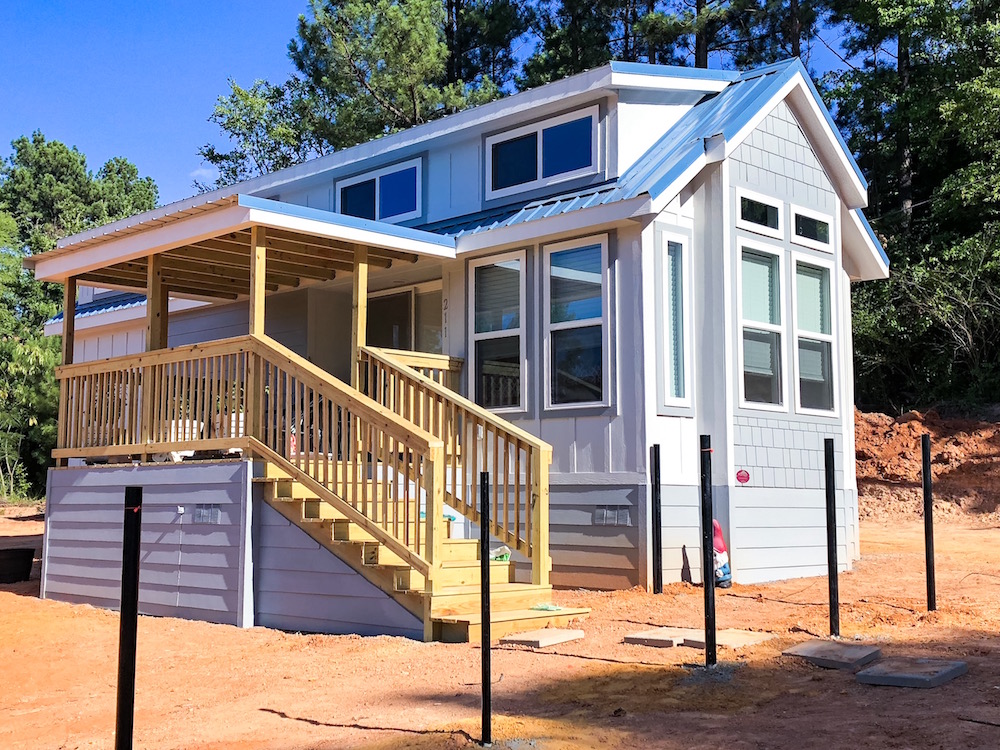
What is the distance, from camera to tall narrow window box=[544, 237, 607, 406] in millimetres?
11102

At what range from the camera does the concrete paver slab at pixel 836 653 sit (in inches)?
260

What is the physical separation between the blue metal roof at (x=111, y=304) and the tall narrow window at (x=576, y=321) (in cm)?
884

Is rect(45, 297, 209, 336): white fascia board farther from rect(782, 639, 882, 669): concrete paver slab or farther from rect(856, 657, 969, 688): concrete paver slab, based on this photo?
rect(856, 657, 969, 688): concrete paver slab

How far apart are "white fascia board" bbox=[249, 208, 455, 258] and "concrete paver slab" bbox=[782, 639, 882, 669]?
20.1 ft

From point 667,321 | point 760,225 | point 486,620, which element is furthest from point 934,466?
point 486,620

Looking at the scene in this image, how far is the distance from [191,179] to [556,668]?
111ft

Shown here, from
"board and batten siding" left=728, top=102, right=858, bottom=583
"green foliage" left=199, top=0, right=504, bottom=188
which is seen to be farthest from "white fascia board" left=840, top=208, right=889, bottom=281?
"green foliage" left=199, top=0, right=504, bottom=188

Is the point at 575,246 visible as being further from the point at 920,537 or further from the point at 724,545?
the point at 920,537

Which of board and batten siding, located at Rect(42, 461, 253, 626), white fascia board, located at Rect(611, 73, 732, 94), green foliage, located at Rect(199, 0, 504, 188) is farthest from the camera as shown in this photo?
green foliage, located at Rect(199, 0, 504, 188)

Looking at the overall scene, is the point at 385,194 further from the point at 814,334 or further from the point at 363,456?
the point at 363,456

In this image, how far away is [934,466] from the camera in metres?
19.6

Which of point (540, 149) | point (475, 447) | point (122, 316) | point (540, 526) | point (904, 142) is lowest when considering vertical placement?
point (540, 526)

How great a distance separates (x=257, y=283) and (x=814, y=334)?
6.57m

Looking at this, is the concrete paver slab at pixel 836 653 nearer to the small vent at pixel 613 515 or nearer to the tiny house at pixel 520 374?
the tiny house at pixel 520 374
